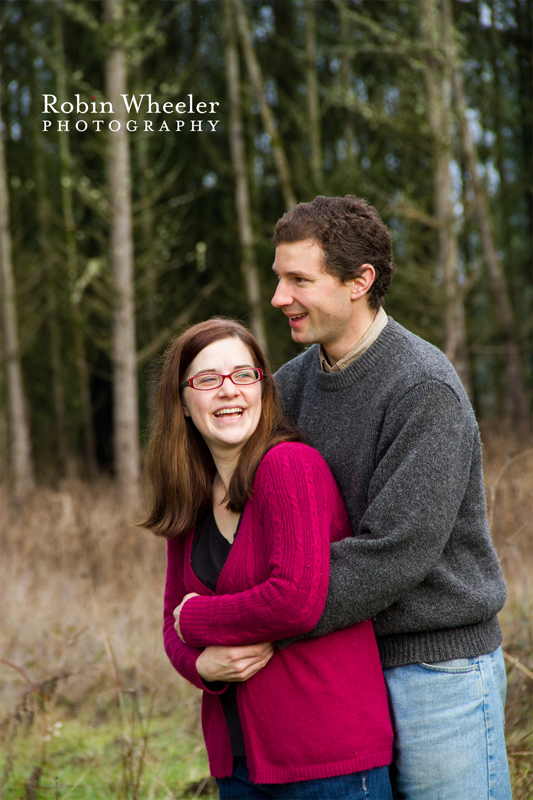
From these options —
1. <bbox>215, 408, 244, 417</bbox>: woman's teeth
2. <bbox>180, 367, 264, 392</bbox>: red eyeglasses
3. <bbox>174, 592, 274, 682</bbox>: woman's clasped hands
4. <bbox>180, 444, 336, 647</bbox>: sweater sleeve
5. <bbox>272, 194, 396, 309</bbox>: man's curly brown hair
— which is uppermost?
<bbox>272, 194, 396, 309</bbox>: man's curly brown hair

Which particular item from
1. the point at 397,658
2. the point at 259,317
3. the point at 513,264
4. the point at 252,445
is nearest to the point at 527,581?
the point at 397,658

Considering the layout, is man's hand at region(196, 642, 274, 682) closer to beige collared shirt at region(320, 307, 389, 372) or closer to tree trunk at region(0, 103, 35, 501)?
beige collared shirt at region(320, 307, 389, 372)

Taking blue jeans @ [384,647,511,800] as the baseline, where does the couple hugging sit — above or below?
above

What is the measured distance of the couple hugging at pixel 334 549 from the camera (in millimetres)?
1813

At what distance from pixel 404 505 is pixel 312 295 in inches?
26.5

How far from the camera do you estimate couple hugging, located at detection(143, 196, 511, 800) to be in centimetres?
181

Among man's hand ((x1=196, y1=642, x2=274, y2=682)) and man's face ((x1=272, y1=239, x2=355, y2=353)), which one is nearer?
man's hand ((x1=196, y1=642, x2=274, y2=682))

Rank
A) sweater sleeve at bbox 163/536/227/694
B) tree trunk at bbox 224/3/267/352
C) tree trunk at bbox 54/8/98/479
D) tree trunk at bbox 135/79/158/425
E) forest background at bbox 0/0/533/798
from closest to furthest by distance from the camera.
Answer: sweater sleeve at bbox 163/536/227/694
forest background at bbox 0/0/533/798
tree trunk at bbox 54/8/98/479
tree trunk at bbox 135/79/158/425
tree trunk at bbox 224/3/267/352

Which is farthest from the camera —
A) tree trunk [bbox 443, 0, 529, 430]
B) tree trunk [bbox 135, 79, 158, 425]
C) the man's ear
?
tree trunk [bbox 135, 79, 158, 425]

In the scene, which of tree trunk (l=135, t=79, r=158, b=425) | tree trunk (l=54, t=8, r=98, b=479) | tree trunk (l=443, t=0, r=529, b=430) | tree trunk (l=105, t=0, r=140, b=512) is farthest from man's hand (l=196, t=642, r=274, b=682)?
tree trunk (l=135, t=79, r=158, b=425)

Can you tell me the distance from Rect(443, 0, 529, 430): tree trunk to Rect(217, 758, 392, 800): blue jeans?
753 cm

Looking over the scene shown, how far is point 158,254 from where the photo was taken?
1048 centimetres

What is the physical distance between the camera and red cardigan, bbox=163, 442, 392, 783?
69.2 inches

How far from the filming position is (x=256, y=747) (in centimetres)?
184
